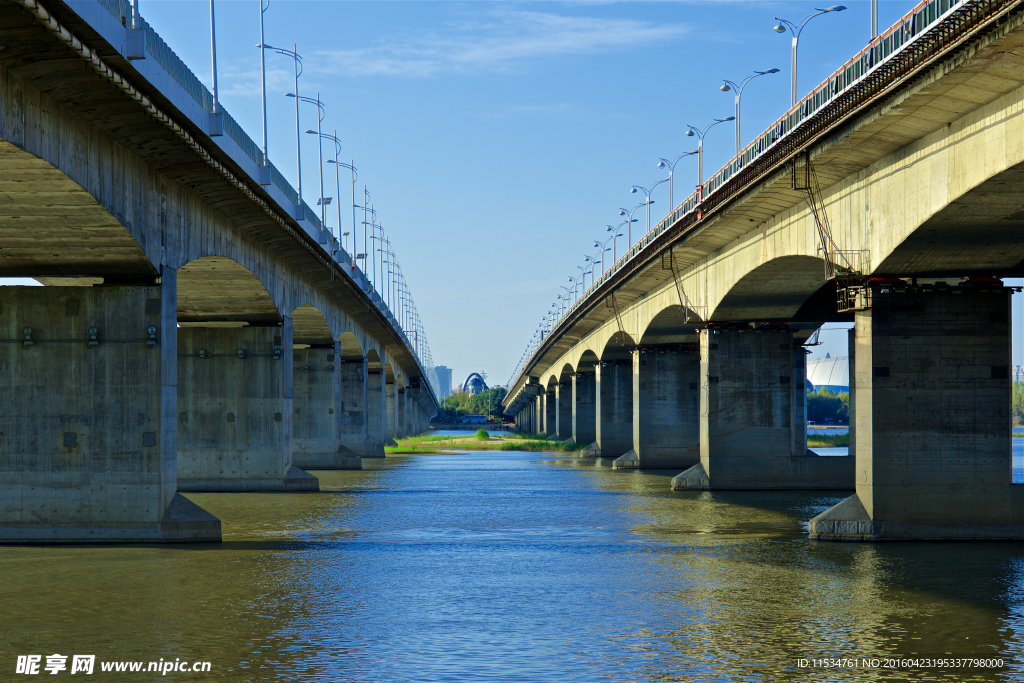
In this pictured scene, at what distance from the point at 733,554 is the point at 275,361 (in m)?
25.1

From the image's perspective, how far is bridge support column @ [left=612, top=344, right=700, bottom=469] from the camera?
65.6 meters

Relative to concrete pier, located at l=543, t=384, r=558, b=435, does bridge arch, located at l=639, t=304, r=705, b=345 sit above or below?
above

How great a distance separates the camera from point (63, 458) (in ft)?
92.3

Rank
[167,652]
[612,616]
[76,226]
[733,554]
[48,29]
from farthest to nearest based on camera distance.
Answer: [733,554]
[76,226]
[612,616]
[48,29]
[167,652]

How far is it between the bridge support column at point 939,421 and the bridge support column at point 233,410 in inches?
995

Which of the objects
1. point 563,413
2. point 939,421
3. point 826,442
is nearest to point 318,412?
point 939,421

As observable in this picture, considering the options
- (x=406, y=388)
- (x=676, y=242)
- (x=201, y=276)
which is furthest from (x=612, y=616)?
(x=406, y=388)

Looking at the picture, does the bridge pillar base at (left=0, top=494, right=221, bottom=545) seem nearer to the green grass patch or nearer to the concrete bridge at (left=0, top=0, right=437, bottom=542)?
the concrete bridge at (left=0, top=0, right=437, bottom=542)

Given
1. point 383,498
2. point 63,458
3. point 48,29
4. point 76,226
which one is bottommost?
point 383,498

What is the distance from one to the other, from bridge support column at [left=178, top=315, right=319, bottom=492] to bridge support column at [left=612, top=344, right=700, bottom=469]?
82.4ft

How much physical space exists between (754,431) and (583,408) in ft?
179

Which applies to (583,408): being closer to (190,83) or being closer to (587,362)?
(587,362)

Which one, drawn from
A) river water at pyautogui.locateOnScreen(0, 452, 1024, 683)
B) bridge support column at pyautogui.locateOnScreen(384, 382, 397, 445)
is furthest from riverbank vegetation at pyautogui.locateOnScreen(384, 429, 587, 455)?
river water at pyautogui.locateOnScreen(0, 452, 1024, 683)

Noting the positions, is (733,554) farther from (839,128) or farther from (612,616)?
(839,128)
